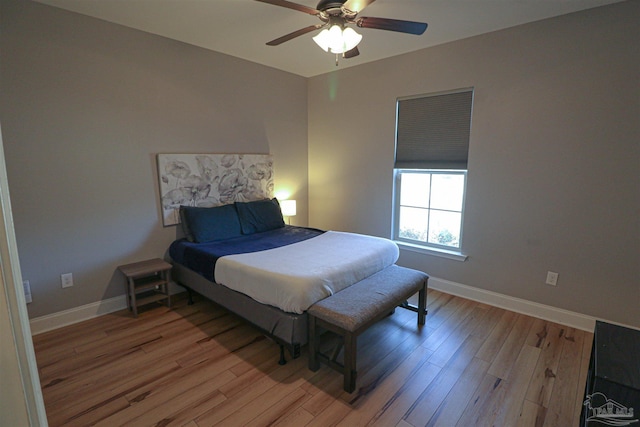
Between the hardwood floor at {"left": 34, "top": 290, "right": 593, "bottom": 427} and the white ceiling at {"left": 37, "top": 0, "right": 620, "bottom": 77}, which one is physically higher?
the white ceiling at {"left": 37, "top": 0, "right": 620, "bottom": 77}

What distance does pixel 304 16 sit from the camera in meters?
2.51

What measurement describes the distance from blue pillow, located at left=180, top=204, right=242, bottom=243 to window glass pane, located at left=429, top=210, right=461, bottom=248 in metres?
2.22

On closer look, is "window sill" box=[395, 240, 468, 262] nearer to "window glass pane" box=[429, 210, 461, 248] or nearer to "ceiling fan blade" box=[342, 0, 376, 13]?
"window glass pane" box=[429, 210, 461, 248]

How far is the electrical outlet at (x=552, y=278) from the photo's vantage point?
2.74m

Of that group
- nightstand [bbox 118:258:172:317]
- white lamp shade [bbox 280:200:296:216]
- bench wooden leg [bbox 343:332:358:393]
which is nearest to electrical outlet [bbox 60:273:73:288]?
nightstand [bbox 118:258:172:317]

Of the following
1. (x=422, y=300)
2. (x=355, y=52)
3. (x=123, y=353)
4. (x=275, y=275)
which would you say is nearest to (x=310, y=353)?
(x=275, y=275)

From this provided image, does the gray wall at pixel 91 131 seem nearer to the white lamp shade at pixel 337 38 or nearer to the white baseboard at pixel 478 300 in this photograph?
the white baseboard at pixel 478 300

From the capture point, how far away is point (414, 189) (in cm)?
362

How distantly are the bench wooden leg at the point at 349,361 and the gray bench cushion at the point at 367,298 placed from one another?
0.06 meters

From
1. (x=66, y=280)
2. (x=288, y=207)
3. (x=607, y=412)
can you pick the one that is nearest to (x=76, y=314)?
(x=66, y=280)

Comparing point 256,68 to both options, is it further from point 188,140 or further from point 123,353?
point 123,353

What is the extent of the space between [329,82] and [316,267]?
2856 millimetres

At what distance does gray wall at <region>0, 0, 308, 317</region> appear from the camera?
2400 mm

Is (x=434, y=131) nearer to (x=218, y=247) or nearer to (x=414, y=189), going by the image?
(x=414, y=189)
